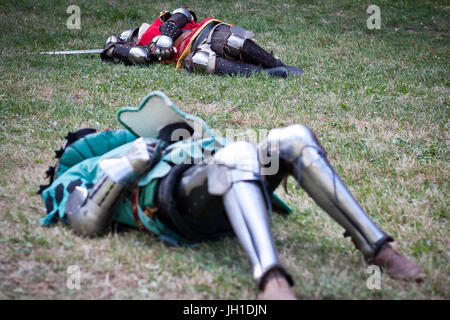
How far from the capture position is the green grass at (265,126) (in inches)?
96.0

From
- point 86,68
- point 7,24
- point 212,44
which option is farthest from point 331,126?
point 7,24

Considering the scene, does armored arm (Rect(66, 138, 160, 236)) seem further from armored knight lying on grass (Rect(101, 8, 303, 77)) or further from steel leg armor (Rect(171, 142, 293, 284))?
armored knight lying on grass (Rect(101, 8, 303, 77))

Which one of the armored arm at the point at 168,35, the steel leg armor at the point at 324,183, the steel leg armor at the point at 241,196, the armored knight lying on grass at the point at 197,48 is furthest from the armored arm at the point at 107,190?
the armored arm at the point at 168,35

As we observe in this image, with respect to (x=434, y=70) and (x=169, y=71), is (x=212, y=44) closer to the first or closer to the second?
(x=169, y=71)

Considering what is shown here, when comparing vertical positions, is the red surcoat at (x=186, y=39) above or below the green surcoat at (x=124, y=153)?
above

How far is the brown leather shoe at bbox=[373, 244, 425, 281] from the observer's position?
2318 millimetres

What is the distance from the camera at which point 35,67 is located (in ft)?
21.3

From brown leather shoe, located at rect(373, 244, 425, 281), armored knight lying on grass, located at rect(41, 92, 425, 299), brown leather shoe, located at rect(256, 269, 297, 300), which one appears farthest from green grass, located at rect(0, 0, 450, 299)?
brown leather shoe, located at rect(256, 269, 297, 300)

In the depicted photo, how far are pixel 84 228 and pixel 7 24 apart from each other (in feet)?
24.5

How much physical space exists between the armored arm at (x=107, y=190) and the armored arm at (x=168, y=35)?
3997 millimetres

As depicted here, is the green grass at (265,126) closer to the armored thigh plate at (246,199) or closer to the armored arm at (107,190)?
the armored arm at (107,190)

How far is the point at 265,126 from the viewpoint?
4.67 meters

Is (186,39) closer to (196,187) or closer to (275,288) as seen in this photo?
(196,187)

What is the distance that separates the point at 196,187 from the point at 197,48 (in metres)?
4.18
